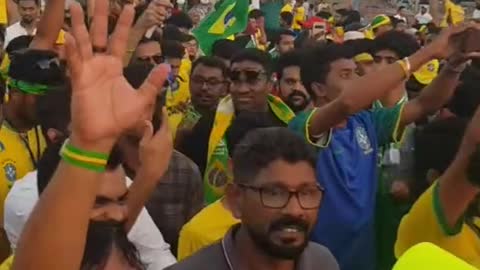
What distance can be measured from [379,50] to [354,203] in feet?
8.57

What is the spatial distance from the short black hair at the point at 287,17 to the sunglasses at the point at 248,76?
36.6 feet

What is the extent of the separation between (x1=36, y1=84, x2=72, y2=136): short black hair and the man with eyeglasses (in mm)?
987

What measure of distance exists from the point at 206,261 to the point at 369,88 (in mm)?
1464

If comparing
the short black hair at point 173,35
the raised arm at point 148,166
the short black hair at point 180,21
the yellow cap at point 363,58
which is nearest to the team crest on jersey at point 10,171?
the raised arm at point 148,166

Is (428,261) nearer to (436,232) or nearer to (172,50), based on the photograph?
(436,232)

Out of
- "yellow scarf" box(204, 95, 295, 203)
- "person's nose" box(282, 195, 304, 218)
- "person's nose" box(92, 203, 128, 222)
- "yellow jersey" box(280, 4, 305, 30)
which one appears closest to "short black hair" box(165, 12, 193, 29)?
"yellow jersey" box(280, 4, 305, 30)

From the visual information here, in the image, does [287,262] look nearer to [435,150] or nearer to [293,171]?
[293,171]

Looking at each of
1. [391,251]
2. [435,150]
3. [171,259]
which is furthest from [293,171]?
[391,251]

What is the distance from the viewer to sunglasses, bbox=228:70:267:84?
5.40 m

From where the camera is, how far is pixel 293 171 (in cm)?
298

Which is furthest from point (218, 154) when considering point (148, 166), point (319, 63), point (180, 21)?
point (180, 21)

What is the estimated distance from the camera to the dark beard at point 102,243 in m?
2.46

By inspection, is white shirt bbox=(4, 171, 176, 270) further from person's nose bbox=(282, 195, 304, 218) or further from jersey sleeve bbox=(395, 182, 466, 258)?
jersey sleeve bbox=(395, 182, 466, 258)

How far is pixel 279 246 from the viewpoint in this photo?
2.87 metres
